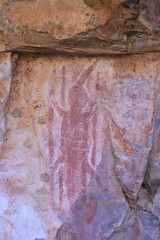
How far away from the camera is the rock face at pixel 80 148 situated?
1.28 meters

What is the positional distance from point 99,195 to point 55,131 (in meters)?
0.41

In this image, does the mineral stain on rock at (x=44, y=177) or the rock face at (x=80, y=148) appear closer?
the rock face at (x=80, y=148)

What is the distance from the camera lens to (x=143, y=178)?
4.45ft

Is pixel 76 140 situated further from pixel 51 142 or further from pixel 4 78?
pixel 4 78

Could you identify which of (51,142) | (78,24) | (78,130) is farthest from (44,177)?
(78,24)

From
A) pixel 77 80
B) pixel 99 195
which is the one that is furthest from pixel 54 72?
pixel 99 195

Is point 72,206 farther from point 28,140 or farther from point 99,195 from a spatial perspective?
point 28,140

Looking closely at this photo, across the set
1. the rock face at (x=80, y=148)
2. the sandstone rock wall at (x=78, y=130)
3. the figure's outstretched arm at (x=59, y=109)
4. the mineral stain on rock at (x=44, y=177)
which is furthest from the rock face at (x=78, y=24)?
the mineral stain on rock at (x=44, y=177)

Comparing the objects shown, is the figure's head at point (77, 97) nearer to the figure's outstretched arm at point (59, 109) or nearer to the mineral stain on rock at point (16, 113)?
the figure's outstretched arm at point (59, 109)

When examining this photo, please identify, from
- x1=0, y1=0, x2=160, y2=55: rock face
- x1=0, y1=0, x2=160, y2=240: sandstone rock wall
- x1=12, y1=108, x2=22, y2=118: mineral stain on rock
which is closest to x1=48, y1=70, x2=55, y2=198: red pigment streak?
x1=0, y1=0, x2=160, y2=240: sandstone rock wall

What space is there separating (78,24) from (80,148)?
0.60 metres

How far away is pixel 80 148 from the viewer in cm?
134

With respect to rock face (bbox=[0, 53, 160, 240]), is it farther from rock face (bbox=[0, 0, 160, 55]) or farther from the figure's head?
rock face (bbox=[0, 0, 160, 55])

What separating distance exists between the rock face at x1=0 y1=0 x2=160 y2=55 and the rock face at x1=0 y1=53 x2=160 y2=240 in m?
0.13
